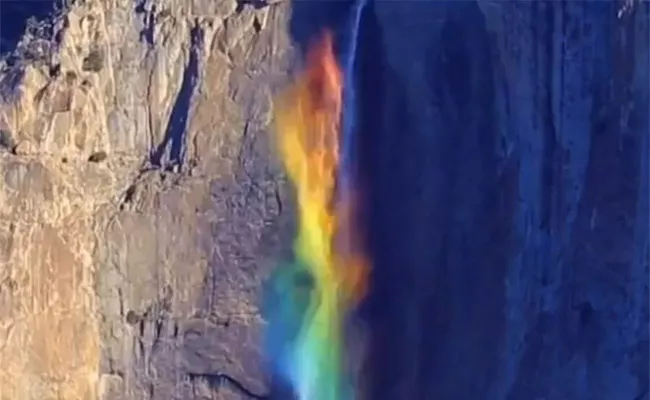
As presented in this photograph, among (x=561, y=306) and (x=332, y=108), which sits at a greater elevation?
(x=332, y=108)

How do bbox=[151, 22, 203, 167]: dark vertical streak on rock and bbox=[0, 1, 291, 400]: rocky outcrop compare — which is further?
bbox=[151, 22, 203, 167]: dark vertical streak on rock

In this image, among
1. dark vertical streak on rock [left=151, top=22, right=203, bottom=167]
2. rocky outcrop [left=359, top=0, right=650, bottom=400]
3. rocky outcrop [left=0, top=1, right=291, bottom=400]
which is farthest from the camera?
rocky outcrop [left=359, top=0, right=650, bottom=400]

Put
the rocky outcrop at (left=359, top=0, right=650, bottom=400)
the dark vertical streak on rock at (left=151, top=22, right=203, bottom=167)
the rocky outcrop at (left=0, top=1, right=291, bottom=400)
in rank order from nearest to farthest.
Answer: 1. the rocky outcrop at (left=0, top=1, right=291, bottom=400)
2. the dark vertical streak on rock at (left=151, top=22, right=203, bottom=167)
3. the rocky outcrop at (left=359, top=0, right=650, bottom=400)

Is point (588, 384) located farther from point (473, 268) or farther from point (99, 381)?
point (99, 381)

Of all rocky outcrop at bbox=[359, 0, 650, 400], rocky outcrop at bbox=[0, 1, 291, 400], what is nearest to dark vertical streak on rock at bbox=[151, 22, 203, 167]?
rocky outcrop at bbox=[0, 1, 291, 400]

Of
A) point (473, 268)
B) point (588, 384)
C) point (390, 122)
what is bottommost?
point (588, 384)

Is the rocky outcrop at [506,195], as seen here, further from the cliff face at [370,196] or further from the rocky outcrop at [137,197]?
the rocky outcrop at [137,197]

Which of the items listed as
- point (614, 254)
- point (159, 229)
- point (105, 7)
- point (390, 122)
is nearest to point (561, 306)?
point (614, 254)

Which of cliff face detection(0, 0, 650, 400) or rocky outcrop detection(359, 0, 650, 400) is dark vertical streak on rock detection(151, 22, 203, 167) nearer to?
cliff face detection(0, 0, 650, 400)
